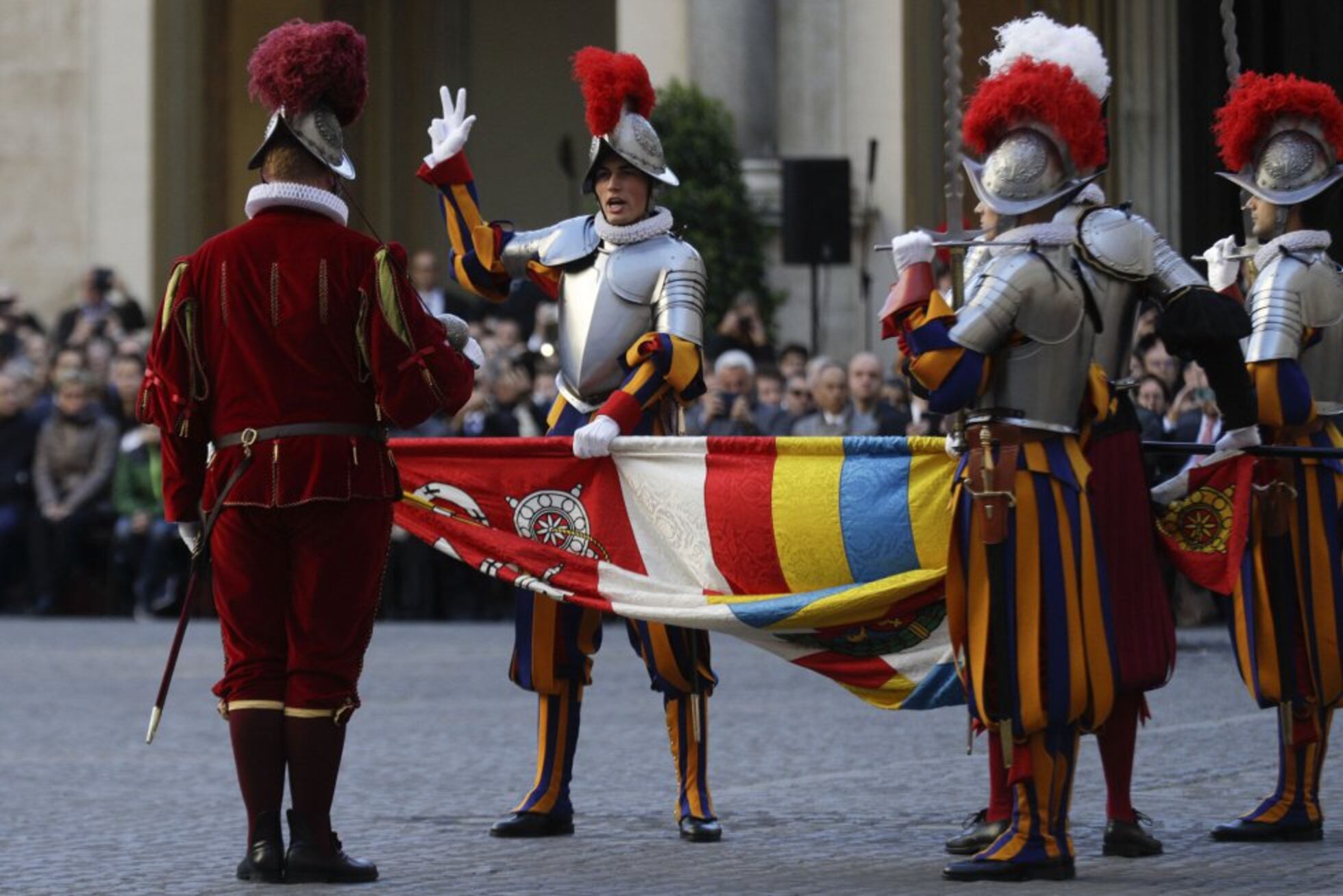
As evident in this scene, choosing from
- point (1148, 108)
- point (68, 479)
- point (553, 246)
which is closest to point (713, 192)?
point (1148, 108)

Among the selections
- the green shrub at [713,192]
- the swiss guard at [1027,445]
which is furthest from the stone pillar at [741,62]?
the swiss guard at [1027,445]

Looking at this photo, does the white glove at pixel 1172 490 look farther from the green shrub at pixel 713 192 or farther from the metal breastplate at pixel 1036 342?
the green shrub at pixel 713 192

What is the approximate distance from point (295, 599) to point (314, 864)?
2.20 ft

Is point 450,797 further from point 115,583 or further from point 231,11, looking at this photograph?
point 231,11

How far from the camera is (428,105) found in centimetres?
3388

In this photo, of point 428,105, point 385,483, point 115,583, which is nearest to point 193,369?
point 385,483

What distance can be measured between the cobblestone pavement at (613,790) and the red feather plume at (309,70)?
78.7 inches

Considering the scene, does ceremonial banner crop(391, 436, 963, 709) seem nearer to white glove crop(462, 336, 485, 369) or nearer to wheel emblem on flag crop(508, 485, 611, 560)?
wheel emblem on flag crop(508, 485, 611, 560)

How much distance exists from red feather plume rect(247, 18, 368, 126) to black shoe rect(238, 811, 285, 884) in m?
1.80

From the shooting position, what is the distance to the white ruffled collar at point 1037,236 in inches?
302

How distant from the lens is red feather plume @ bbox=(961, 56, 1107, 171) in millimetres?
7680

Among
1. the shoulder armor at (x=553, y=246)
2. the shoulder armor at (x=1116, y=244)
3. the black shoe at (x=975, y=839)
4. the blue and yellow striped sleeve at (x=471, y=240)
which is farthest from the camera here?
the blue and yellow striped sleeve at (x=471, y=240)

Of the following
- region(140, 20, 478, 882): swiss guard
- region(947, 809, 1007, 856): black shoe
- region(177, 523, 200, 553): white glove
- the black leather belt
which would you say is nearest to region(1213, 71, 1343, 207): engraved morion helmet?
region(947, 809, 1007, 856): black shoe

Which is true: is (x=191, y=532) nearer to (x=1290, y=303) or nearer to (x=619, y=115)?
(x=619, y=115)
